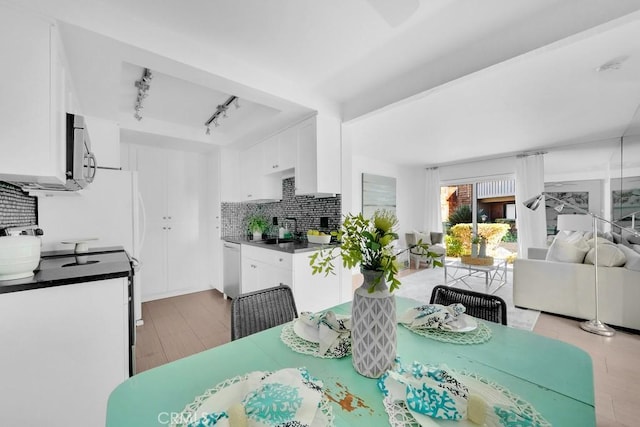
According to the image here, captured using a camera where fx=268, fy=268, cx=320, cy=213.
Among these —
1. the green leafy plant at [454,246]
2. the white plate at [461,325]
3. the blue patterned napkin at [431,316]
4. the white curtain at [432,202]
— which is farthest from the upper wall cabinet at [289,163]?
the white curtain at [432,202]

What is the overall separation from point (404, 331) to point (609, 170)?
244 inches

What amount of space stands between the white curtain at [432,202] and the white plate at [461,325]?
6036 millimetres

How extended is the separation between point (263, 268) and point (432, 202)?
17.2ft

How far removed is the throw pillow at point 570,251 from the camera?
3037 mm

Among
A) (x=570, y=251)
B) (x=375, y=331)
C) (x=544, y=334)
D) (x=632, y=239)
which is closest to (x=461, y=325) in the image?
(x=375, y=331)

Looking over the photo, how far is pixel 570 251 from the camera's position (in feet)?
10.2

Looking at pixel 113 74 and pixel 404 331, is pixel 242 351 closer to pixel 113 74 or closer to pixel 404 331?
pixel 404 331

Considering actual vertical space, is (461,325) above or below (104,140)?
below

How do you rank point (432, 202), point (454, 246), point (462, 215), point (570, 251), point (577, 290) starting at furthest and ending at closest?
point (432, 202) → point (462, 215) → point (454, 246) → point (570, 251) → point (577, 290)

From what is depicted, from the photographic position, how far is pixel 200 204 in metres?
4.32

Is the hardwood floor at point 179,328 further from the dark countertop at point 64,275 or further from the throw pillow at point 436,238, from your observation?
the throw pillow at point 436,238

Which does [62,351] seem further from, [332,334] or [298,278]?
[298,278]

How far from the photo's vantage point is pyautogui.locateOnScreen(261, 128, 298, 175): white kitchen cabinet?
306cm

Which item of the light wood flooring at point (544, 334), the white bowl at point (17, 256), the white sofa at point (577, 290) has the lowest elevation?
the light wood flooring at point (544, 334)
